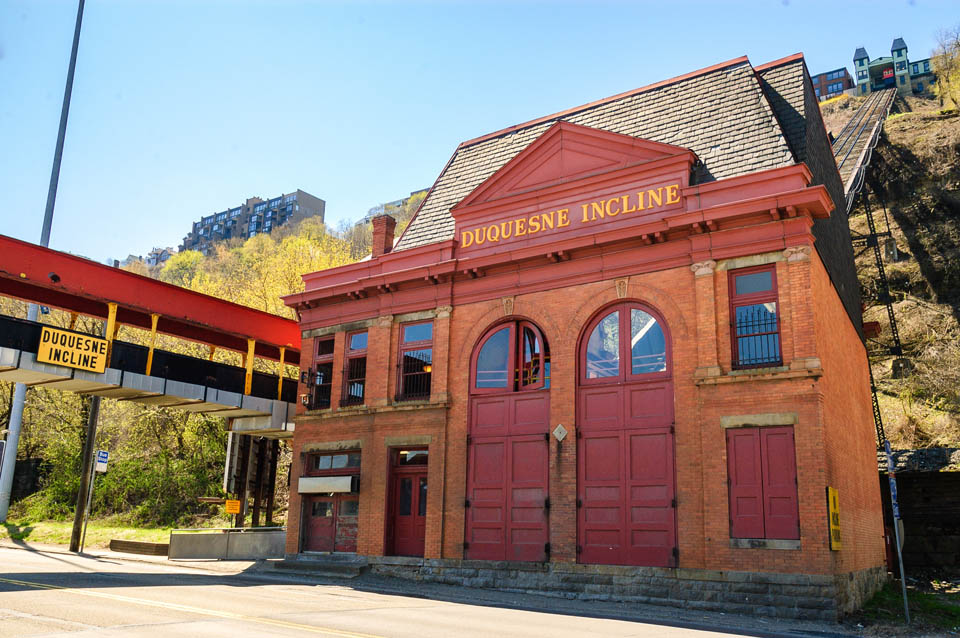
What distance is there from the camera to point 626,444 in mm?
18422

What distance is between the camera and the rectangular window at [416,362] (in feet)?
74.9

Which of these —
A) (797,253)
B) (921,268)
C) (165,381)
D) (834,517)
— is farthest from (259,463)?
(921,268)

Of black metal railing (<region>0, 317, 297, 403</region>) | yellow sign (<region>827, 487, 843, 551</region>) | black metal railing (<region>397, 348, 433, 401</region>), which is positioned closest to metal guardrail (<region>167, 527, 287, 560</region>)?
black metal railing (<region>0, 317, 297, 403</region>)

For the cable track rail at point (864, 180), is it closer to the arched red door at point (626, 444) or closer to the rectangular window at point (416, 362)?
the arched red door at point (626, 444)

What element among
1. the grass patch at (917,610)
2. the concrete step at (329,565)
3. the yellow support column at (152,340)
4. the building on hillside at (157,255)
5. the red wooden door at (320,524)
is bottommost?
the grass patch at (917,610)

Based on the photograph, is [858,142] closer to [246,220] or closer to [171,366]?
[171,366]

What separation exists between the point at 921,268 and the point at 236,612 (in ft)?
154

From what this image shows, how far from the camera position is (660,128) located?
71.5ft

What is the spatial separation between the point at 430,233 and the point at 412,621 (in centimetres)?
1496

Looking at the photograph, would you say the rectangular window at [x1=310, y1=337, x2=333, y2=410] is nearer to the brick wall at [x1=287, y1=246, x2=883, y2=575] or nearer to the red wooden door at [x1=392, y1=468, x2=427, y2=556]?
the brick wall at [x1=287, y1=246, x2=883, y2=575]

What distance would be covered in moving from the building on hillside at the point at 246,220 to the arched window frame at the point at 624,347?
442 ft

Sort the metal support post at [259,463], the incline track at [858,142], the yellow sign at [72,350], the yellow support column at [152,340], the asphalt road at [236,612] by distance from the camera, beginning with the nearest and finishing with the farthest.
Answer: the asphalt road at [236,612], the yellow sign at [72,350], the yellow support column at [152,340], the metal support post at [259,463], the incline track at [858,142]

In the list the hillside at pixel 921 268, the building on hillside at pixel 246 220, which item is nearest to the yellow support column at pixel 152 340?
the hillside at pixel 921 268

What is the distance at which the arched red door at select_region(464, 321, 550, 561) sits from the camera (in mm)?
19531
